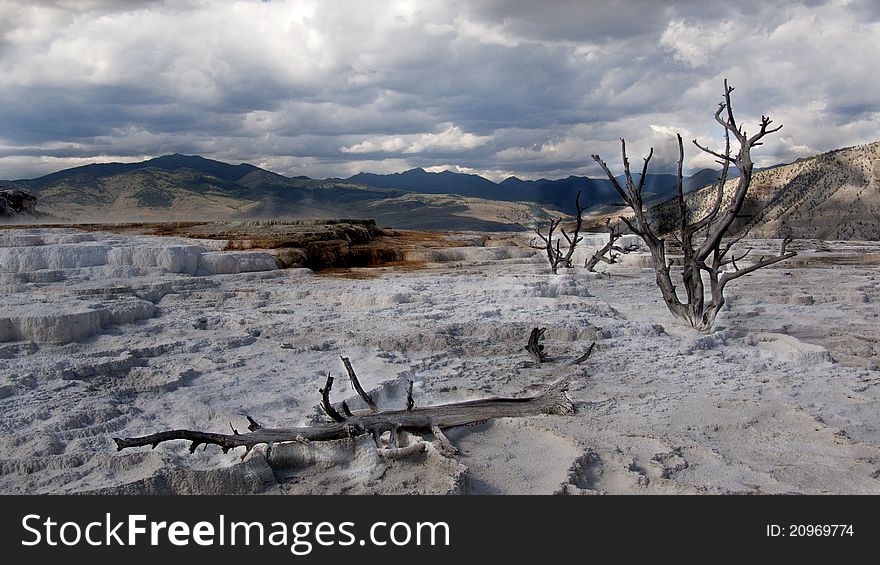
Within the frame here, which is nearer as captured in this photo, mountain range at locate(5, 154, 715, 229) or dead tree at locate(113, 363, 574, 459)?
dead tree at locate(113, 363, 574, 459)

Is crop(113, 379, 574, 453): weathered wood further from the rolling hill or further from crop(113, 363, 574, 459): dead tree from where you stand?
the rolling hill

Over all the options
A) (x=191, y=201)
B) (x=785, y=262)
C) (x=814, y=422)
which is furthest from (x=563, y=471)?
(x=191, y=201)

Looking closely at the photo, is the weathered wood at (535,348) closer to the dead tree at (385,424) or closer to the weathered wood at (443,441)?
the dead tree at (385,424)

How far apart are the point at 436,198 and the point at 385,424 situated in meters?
98.8

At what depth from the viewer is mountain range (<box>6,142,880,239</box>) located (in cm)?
3378

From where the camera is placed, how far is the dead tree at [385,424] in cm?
399

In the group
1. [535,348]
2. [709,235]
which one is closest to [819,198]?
[709,235]

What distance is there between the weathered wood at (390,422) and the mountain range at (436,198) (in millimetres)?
2548

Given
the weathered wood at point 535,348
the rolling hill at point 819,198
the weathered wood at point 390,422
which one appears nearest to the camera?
the weathered wood at point 390,422

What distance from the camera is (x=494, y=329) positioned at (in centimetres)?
793

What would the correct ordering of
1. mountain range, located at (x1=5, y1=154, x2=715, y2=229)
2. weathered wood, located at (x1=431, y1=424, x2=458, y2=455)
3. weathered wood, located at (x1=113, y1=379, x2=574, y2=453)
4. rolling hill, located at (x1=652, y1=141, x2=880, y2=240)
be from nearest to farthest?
weathered wood, located at (x1=113, y1=379, x2=574, y2=453), weathered wood, located at (x1=431, y1=424, x2=458, y2=455), rolling hill, located at (x1=652, y1=141, x2=880, y2=240), mountain range, located at (x1=5, y1=154, x2=715, y2=229)

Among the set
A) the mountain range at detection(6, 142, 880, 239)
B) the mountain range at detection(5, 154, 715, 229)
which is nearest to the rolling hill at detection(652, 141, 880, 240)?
the mountain range at detection(6, 142, 880, 239)

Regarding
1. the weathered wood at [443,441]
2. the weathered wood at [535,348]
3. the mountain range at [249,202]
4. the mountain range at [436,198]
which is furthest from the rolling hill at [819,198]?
the weathered wood at [443,441]
